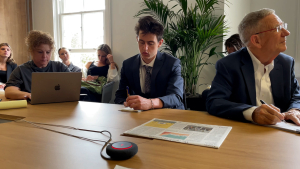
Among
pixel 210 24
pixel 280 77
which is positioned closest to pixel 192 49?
pixel 210 24

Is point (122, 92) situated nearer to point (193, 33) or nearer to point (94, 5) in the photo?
point (193, 33)

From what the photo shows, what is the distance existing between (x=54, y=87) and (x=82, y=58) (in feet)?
12.2

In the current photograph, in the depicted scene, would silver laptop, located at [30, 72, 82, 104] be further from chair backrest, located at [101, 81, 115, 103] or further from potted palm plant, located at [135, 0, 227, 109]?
chair backrest, located at [101, 81, 115, 103]

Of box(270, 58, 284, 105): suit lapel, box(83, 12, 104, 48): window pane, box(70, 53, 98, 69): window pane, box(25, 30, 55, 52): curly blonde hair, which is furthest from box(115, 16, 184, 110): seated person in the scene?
box(70, 53, 98, 69): window pane

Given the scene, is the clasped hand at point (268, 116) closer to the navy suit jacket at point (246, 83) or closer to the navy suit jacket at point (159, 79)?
the navy suit jacket at point (246, 83)

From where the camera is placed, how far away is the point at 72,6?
541 cm

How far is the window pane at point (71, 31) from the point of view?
17.6 ft

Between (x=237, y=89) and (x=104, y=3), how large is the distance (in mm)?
4132

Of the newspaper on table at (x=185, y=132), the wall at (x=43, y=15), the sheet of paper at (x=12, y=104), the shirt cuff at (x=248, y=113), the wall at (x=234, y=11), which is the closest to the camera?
the newspaper on table at (x=185, y=132)

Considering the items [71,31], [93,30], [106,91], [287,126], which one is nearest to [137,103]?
[287,126]

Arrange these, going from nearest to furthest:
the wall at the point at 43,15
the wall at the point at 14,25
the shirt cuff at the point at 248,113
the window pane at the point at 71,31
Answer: the shirt cuff at the point at 248,113 → the wall at the point at 14,25 → the window pane at the point at 71,31 → the wall at the point at 43,15

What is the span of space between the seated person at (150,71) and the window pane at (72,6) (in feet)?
12.2

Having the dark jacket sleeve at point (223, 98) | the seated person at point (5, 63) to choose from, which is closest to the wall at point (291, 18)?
the dark jacket sleeve at point (223, 98)

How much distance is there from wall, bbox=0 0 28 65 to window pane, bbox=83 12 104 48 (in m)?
1.61
